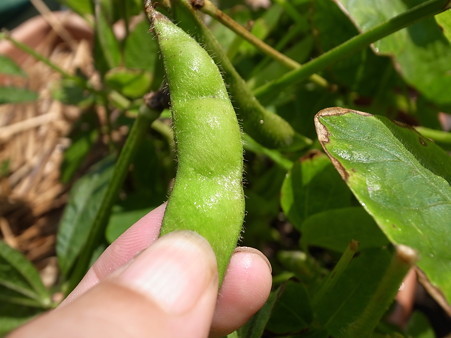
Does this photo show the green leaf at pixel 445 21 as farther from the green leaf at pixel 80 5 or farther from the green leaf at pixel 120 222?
the green leaf at pixel 80 5

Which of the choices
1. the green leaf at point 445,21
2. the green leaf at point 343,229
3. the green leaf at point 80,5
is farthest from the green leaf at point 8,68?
the green leaf at point 445,21

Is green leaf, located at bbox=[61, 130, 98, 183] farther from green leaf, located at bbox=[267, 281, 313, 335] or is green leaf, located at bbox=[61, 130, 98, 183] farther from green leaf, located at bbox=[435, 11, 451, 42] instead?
green leaf, located at bbox=[435, 11, 451, 42]

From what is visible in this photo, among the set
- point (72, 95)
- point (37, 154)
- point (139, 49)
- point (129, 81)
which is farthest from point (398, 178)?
point (37, 154)

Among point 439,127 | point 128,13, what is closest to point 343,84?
point 439,127

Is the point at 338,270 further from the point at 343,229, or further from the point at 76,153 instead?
the point at 76,153

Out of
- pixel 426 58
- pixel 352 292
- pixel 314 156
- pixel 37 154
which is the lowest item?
pixel 37 154

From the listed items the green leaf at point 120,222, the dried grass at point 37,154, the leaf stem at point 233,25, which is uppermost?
the leaf stem at point 233,25
